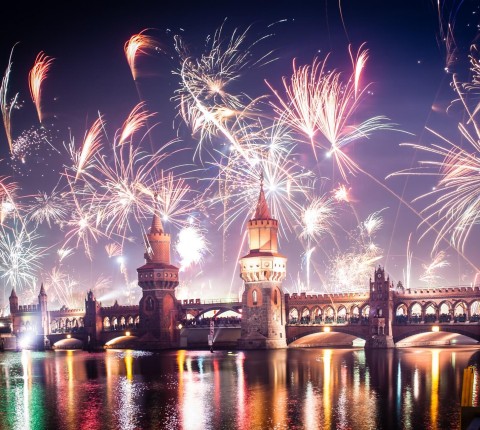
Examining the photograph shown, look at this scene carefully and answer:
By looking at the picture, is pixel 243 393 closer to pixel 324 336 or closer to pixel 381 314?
pixel 381 314

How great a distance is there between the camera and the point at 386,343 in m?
95.1

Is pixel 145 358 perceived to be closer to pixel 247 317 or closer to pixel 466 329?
pixel 247 317

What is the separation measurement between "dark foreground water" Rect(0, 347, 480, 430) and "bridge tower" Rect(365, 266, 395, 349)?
504 inches

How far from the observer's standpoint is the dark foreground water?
132ft

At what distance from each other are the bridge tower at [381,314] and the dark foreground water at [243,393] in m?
12.8

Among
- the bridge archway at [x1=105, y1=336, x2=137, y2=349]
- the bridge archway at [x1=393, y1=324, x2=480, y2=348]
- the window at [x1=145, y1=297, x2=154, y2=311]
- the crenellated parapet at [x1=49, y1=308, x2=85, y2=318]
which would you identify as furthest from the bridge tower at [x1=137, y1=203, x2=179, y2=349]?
the bridge archway at [x1=393, y1=324, x2=480, y2=348]

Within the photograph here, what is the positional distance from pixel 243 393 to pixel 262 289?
5048 cm

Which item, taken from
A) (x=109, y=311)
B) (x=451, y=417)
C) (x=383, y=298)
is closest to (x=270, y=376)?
(x=451, y=417)

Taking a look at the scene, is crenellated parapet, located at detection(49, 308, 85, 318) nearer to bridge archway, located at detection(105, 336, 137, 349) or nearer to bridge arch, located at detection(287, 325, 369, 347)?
bridge archway, located at detection(105, 336, 137, 349)

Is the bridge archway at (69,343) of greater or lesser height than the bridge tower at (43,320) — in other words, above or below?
below

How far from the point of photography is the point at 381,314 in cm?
9650

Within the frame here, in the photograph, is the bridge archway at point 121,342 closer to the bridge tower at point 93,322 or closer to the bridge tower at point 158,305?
the bridge tower at point 93,322

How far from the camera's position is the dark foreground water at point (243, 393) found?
4025 centimetres

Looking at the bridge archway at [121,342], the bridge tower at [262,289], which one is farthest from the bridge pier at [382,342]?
the bridge archway at [121,342]
